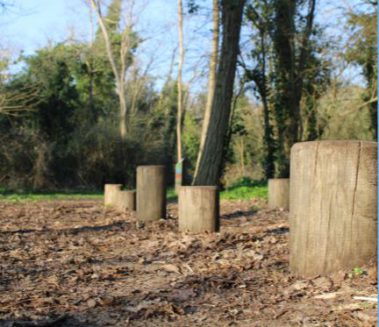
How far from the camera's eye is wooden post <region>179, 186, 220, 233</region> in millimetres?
7512

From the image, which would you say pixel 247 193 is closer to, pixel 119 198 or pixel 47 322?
pixel 119 198

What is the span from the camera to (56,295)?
13.6 feet

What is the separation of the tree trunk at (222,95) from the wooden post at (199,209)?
831 centimetres

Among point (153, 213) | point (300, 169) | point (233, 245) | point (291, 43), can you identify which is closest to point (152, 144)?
point (291, 43)

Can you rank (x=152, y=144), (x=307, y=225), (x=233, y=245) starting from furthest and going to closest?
(x=152, y=144)
(x=233, y=245)
(x=307, y=225)

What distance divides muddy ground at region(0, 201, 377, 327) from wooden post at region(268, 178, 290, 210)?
171 inches

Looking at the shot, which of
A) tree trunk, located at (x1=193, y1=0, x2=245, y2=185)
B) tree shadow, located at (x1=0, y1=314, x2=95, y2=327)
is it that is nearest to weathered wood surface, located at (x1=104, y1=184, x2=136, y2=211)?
tree trunk, located at (x1=193, y1=0, x2=245, y2=185)

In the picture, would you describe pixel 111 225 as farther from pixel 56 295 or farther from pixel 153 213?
pixel 56 295

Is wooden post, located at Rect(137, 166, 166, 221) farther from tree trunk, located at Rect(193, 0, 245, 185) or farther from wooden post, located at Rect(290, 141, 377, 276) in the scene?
tree trunk, located at Rect(193, 0, 245, 185)

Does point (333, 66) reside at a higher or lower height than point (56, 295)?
higher

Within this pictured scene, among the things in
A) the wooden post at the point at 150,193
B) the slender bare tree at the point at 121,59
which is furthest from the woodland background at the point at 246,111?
the wooden post at the point at 150,193

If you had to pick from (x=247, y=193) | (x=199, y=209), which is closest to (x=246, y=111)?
(x=247, y=193)

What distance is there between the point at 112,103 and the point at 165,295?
111 ft

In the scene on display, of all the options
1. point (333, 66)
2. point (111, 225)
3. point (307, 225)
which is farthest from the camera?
point (333, 66)
